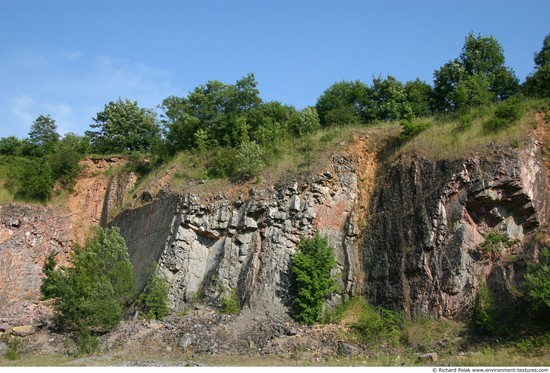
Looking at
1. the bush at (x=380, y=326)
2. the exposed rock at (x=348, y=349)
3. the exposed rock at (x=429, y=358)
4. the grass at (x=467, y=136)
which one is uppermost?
the grass at (x=467, y=136)

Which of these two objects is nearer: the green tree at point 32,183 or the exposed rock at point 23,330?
the exposed rock at point 23,330

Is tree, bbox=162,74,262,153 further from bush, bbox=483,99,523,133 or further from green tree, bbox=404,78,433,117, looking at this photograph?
bush, bbox=483,99,523,133

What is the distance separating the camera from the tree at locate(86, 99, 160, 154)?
4612cm

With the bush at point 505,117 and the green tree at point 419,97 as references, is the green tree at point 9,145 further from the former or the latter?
the bush at point 505,117

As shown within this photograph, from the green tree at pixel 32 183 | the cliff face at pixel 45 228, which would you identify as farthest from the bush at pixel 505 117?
the green tree at pixel 32 183

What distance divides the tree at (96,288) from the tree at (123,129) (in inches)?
708

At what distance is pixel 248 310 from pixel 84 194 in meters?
19.3

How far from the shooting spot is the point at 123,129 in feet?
159

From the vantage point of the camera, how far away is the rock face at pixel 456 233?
76.0 ft

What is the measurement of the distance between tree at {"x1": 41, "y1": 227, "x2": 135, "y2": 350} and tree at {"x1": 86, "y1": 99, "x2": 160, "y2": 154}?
17984 mm

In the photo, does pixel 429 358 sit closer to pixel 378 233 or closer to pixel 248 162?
pixel 378 233

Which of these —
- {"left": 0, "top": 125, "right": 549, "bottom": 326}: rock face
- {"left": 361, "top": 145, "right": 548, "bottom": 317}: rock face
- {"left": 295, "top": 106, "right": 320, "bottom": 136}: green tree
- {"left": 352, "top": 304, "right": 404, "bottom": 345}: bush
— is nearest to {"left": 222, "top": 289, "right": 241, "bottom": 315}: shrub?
{"left": 0, "top": 125, "right": 549, "bottom": 326}: rock face

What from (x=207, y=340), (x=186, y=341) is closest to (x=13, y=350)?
(x=186, y=341)

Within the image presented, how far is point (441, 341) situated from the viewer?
71.0 feet
